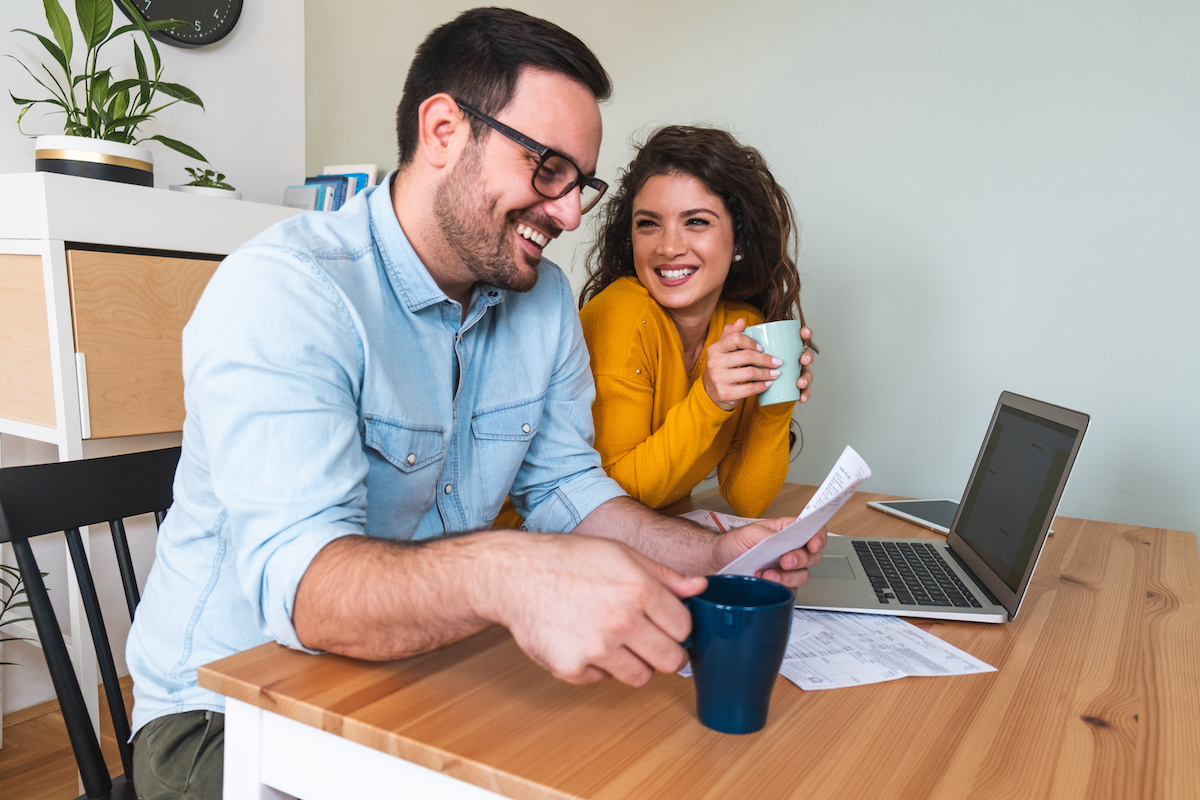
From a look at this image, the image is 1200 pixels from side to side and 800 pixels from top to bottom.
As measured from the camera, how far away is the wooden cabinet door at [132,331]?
1728 mm

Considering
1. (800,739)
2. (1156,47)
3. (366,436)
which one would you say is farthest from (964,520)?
(1156,47)

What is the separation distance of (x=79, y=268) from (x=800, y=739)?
5.65 ft

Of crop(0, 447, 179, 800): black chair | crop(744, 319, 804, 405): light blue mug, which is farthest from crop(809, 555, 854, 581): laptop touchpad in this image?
crop(0, 447, 179, 800): black chair

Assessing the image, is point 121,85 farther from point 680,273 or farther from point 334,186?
point 680,273

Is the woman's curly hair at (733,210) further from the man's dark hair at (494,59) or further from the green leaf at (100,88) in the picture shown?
the green leaf at (100,88)

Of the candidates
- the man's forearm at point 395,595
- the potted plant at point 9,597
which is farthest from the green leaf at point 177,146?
the man's forearm at point 395,595

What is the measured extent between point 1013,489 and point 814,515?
0.52m

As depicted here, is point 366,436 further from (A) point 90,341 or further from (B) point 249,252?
(A) point 90,341

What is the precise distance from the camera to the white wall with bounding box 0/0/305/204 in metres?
2.25

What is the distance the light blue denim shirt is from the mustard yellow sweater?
19 centimetres

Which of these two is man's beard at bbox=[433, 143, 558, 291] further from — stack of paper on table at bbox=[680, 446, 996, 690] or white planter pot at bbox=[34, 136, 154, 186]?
white planter pot at bbox=[34, 136, 154, 186]

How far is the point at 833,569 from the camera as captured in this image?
1036 mm

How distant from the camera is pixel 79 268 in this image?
1.70 metres

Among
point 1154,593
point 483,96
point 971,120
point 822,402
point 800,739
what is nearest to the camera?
point 800,739
